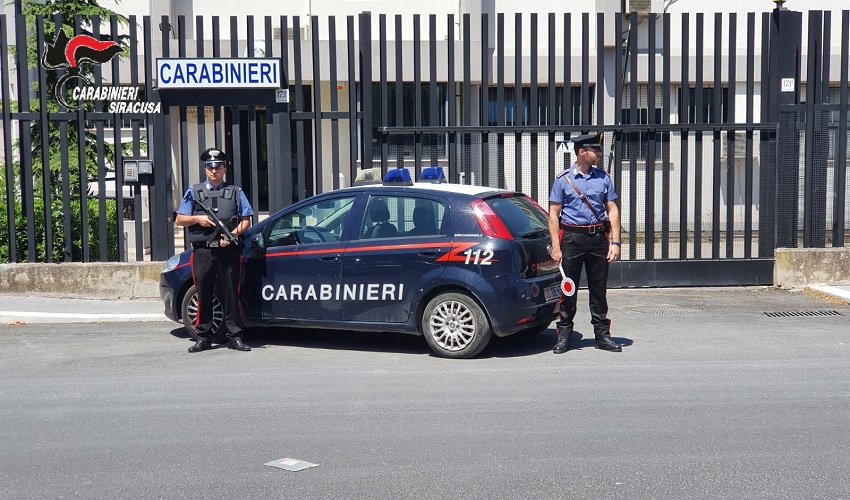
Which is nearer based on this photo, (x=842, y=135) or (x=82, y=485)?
(x=82, y=485)

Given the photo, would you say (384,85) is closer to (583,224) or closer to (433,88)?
(433,88)

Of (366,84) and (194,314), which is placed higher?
(366,84)

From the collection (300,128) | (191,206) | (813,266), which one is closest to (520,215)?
(191,206)

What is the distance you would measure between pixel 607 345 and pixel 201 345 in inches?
144

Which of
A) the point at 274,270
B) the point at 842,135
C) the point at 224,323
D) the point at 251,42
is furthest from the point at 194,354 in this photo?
the point at 842,135

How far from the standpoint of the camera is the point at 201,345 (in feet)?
29.1

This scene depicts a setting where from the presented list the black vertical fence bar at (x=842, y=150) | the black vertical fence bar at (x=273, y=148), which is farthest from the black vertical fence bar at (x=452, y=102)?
the black vertical fence bar at (x=842, y=150)

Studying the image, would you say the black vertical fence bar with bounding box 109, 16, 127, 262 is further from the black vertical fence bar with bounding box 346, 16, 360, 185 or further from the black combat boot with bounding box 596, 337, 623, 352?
the black combat boot with bounding box 596, 337, 623, 352

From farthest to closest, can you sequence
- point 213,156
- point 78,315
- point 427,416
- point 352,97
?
point 352,97, point 78,315, point 213,156, point 427,416

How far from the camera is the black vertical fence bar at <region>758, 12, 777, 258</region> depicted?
12.4 m

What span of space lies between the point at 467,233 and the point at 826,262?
20.9ft

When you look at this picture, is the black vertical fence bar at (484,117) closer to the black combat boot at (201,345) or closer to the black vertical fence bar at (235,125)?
the black vertical fence bar at (235,125)

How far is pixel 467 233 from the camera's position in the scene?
8.12m

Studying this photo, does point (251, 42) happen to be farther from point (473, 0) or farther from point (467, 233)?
point (473, 0)
